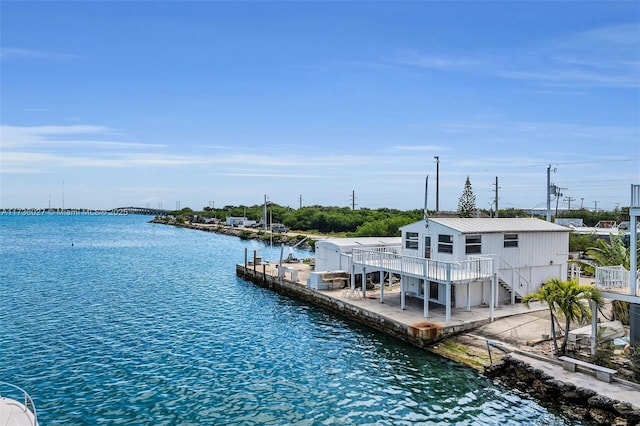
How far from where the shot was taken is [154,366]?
17.5m

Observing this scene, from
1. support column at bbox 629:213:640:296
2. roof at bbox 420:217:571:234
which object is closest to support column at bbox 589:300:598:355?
support column at bbox 629:213:640:296

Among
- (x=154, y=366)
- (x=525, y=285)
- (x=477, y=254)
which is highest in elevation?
(x=477, y=254)

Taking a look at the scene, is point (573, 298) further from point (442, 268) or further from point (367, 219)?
point (367, 219)

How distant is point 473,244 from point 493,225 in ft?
7.29

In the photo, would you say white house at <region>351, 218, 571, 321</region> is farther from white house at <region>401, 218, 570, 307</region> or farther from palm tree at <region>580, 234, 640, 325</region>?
palm tree at <region>580, 234, 640, 325</region>

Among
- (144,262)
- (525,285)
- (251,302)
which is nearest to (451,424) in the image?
(525,285)

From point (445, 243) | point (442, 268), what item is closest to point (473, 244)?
point (445, 243)

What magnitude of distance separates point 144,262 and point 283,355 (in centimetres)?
3739

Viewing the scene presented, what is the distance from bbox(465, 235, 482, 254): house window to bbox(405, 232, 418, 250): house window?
10.8 ft

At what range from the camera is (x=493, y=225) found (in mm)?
23547

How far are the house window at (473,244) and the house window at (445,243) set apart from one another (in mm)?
808

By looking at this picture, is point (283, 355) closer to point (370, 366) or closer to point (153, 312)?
point (370, 366)

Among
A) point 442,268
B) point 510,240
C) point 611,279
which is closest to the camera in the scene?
point 611,279

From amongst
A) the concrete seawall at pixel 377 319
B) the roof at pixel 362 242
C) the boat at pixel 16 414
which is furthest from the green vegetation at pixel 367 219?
the boat at pixel 16 414
